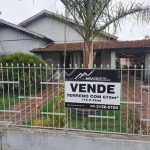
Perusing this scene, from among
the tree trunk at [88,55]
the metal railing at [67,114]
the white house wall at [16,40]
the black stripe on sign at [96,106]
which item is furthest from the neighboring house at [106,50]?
the black stripe on sign at [96,106]

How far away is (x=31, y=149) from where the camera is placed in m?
3.43

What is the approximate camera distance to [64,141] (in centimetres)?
332

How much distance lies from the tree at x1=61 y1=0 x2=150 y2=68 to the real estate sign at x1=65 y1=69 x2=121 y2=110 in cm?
157

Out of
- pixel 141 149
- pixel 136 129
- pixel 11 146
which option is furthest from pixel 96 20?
pixel 11 146

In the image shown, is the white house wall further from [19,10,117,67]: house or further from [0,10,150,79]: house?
[19,10,117,67]: house

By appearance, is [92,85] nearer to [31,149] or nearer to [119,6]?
[31,149]

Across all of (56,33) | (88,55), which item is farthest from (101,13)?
(56,33)

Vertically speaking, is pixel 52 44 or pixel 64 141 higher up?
pixel 52 44

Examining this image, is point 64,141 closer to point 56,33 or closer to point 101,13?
point 101,13

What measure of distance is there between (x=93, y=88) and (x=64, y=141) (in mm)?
1101

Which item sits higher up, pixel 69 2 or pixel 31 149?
pixel 69 2

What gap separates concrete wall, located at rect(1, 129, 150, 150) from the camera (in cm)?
311

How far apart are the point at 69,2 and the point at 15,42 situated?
1083 centimetres

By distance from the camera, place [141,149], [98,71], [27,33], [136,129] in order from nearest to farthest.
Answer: [141,149] → [98,71] → [136,129] → [27,33]
